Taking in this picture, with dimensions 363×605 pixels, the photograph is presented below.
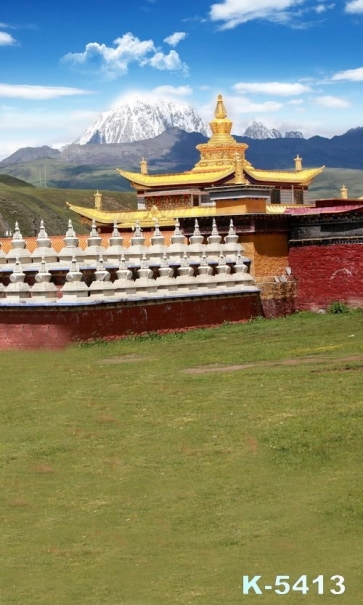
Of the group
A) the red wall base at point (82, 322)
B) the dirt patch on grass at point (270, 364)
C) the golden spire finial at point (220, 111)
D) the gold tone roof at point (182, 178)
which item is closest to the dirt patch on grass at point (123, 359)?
the dirt patch on grass at point (270, 364)

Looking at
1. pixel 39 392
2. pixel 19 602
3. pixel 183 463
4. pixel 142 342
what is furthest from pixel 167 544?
pixel 142 342

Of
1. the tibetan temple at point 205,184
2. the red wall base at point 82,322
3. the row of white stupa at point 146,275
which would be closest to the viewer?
the red wall base at point 82,322

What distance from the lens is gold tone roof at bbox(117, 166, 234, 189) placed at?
39875 millimetres

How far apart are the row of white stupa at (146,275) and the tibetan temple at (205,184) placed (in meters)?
4.63

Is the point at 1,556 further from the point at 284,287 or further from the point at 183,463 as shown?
the point at 284,287

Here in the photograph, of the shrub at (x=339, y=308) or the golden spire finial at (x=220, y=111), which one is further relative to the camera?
the golden spire finial at (x=220, y=111)

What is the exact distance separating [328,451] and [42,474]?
150 inches

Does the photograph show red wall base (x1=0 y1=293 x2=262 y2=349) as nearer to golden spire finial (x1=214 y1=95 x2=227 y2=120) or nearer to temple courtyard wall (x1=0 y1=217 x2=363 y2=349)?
temple courtyard wall (x1=0 y1=217 x2=363 y2=349)

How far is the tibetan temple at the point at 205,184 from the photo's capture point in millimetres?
38597

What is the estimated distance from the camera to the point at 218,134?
42.7 meters

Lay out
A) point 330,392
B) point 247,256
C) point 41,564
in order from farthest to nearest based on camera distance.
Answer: point 247,256
point 330,392
point 41,564

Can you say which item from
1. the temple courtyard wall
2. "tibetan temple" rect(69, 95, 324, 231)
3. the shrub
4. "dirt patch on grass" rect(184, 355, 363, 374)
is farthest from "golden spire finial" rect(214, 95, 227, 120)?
"dirt patch on grass" rect(184, 355, 363, 374)

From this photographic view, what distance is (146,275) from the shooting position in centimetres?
2866

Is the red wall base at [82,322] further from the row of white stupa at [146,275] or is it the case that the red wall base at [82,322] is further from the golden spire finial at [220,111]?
the golden spire finial at [220,111]
